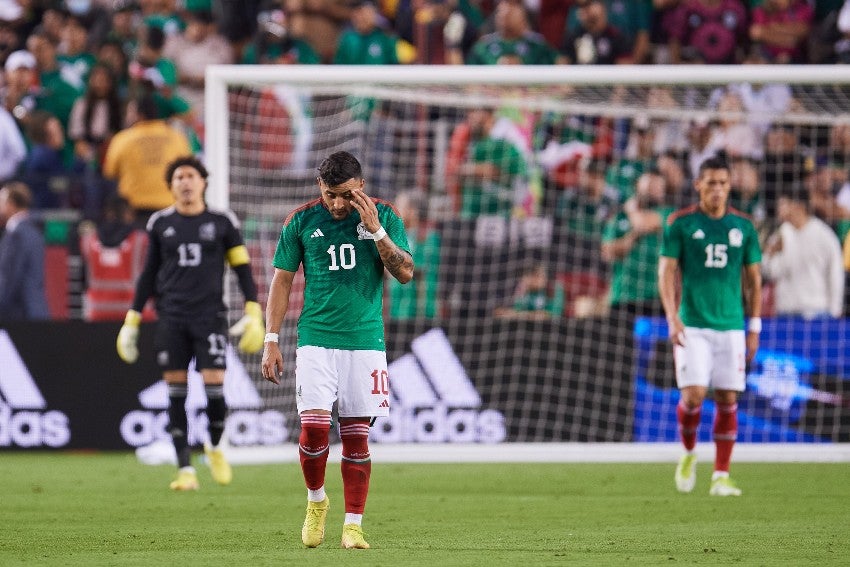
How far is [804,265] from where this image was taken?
15266mm

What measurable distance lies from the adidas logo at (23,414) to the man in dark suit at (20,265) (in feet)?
3.11

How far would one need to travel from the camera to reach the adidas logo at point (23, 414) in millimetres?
15227

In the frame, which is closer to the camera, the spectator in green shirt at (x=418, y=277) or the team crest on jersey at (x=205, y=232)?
the team crest on jersey at (x=205, y=232)

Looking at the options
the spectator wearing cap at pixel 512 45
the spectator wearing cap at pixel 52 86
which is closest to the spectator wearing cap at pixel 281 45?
the spectator wearing cap at pixel 52 86

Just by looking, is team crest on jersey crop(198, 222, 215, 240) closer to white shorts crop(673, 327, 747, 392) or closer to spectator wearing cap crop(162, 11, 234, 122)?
white shorts crop(673, 327, 747, 392)

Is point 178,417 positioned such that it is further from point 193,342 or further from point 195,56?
point 195,56

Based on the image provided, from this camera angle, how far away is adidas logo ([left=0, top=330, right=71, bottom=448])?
15.2 m

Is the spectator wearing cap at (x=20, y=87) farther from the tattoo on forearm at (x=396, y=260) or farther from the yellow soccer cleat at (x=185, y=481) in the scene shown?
the tattoo on forearm at (x=396, y=260)

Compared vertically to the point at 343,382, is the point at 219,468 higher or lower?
lower

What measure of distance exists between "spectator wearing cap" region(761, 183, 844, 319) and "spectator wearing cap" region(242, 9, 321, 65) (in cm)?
693

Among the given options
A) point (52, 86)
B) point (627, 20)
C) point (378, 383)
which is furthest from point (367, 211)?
point (52, 86)

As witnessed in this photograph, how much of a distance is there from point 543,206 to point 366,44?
3891 millimetres

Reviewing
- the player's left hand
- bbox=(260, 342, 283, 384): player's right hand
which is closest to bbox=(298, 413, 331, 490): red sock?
Result: bbox=(260, 342, 283, 384): player's right hand

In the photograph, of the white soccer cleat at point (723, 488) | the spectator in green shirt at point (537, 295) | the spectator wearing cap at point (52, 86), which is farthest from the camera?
the spectator wearing cap at point (52, 86)
